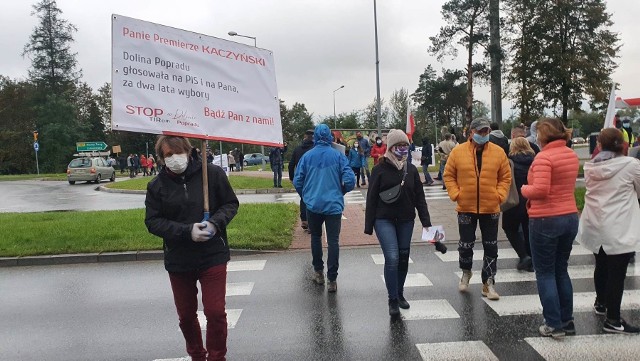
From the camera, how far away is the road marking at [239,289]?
6.39 meters

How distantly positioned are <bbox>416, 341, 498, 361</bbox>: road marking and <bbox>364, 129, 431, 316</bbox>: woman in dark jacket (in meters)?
0.78

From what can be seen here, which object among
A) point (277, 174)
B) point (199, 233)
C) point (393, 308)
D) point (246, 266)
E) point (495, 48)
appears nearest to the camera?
point (199, 233)

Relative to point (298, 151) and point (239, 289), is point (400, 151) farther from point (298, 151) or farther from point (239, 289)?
point (298, 151)

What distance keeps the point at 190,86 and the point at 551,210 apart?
3.12 m

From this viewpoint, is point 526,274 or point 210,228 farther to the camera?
point 526,274

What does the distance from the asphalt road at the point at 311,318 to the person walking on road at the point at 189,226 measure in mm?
864

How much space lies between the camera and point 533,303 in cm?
556

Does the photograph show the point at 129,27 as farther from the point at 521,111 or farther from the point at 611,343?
the point at 521,111

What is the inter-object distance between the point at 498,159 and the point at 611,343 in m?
1.98

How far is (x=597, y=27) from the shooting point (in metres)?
28.5

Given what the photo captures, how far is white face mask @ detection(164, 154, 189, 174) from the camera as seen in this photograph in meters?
3.71

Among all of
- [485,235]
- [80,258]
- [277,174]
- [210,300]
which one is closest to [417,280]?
[485,235]

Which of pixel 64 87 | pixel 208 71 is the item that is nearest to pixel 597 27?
pixel 208 71

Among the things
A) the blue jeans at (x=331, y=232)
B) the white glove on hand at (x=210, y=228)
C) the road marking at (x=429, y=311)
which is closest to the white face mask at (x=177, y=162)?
the white glove on hand at (x=210, y=228)
